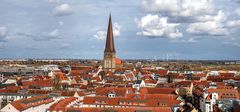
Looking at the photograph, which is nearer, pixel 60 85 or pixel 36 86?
pixel 36 86

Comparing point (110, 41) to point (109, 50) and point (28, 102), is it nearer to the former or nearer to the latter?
point (109, 50)

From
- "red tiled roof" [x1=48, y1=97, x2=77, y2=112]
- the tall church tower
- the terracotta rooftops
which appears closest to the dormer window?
"red tiled roof" [x1=48, y1=97, x2=77, y2=112]

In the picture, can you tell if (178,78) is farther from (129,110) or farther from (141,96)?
(129,110)

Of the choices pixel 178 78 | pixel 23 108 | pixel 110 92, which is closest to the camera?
pixel 23 108

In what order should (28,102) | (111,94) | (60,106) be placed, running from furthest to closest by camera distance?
(111,94), (28,102), (60,106)

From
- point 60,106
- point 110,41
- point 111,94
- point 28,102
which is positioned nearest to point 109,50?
point 110,41

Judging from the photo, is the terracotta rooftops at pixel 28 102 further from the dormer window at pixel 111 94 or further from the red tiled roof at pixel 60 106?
the dormer window at pixel 111 94

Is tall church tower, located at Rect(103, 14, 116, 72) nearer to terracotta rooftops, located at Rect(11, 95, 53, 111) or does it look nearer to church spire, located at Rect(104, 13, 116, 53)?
church spire, located at Rect(104, 13, 116, 53)

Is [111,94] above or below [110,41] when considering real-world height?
below

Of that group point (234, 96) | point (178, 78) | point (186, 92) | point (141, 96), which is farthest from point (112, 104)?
point (178, 78)

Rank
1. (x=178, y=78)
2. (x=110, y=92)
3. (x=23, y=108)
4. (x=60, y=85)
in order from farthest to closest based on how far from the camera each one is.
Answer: (x=178, y=78), (x=60, y=85), (x=110, y=92), (x=23, y=108)

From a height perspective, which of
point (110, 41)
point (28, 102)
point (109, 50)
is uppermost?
point (110, 41)
